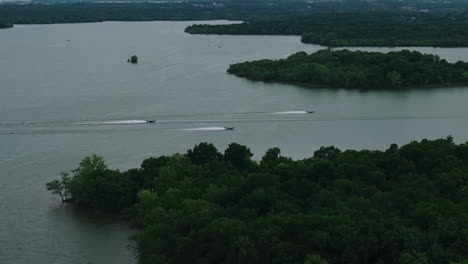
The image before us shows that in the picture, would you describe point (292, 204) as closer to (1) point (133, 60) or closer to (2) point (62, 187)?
(2) point (62, 187)

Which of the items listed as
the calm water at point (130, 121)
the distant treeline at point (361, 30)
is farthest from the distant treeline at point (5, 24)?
the calm water at point (130, 121)

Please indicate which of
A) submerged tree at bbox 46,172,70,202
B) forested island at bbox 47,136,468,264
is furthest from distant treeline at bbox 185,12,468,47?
submerged tree at bbox 46,172,70,202

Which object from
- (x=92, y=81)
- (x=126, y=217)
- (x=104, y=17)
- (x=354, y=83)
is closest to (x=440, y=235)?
(x=126, y=217)

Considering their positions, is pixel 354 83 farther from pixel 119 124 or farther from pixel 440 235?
pixel 440 235

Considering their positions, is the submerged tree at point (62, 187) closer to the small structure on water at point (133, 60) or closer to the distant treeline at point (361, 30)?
the small structure on water at point (133, 60)

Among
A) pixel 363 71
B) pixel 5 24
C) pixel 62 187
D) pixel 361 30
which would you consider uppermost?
pixel 361 30

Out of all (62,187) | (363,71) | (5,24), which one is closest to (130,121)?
(62,187)
